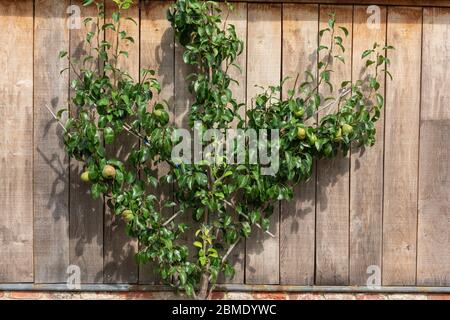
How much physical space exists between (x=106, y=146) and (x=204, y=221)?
63cm

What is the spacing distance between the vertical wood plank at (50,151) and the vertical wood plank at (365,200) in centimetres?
149

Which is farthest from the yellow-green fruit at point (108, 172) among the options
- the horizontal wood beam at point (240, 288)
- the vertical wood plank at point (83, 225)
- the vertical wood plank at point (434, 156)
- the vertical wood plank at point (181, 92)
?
the vertical wood plank at point (434, 156)

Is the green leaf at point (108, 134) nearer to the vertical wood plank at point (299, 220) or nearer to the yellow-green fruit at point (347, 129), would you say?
the vertical wood plank at point (299, 220)

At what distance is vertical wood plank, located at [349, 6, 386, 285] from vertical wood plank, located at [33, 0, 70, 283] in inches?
58.7

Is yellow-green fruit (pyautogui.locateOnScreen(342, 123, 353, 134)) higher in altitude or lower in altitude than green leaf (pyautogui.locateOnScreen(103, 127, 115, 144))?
higher

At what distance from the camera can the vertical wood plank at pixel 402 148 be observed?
3174 millimetres

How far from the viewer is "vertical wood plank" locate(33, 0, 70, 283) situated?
3.10m

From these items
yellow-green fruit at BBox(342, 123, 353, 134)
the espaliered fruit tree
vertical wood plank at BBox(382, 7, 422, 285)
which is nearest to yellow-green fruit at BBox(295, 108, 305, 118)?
the espaliered fruit tree

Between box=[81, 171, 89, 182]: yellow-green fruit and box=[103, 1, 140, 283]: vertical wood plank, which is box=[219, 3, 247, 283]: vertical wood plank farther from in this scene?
box=[81, 171, 89, 182]: yellow-green fruit

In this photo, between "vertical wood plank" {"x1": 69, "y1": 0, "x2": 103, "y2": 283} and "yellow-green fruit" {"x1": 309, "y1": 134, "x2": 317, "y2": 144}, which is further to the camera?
"vertical wood plank" {"x1": 69, "y1": 0, "x2": 103, "y2": 283}

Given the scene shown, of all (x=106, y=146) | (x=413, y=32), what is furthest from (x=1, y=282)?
(x=413, y=32)

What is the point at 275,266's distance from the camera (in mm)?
3223

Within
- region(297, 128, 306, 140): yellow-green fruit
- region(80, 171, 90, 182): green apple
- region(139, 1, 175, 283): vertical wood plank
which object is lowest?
region(80, 171, 90, 182): green apple

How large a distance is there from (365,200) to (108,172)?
52.5 inches
